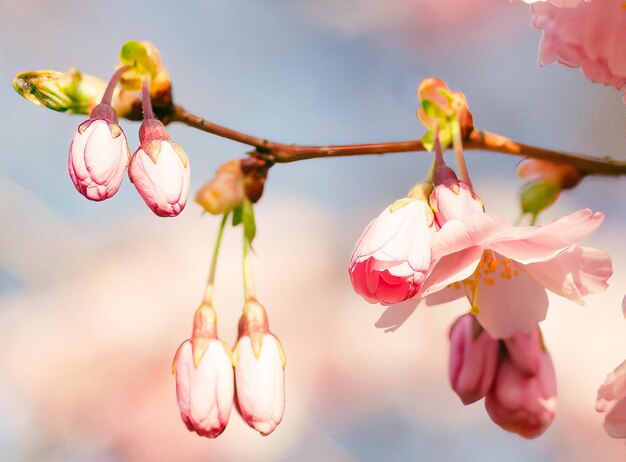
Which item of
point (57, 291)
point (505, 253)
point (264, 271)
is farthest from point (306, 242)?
point (505, 253)

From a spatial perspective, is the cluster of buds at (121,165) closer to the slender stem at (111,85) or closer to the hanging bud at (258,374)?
the slender stem at (111,85)

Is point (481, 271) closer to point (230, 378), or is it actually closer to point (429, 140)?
point (429, 140)

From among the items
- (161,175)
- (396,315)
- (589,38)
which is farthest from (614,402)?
(161,175)

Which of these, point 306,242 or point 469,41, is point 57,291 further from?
point 469,41

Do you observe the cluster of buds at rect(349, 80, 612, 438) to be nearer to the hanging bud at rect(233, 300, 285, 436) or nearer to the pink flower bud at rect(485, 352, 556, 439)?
the pink flower bud at rect(485, 352, 556, 439)

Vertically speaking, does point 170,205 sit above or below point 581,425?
above

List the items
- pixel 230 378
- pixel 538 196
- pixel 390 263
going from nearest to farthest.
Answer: pixel 390 263
pixel 230 378
pixel 538 196
